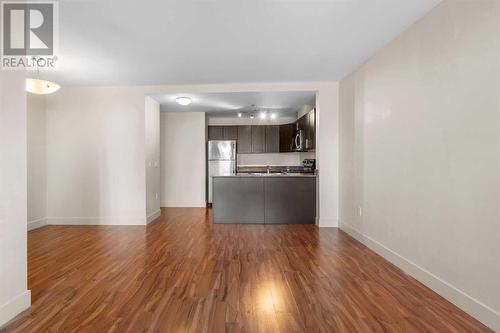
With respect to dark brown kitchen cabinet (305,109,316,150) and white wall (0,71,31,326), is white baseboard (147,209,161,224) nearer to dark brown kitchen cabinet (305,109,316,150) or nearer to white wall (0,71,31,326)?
white wall (0,71,31,326)

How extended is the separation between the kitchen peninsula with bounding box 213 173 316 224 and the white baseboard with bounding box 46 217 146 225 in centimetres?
156

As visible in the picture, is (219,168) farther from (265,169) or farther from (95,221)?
(95,221)

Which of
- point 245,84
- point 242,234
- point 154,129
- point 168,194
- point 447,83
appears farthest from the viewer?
point 168,194

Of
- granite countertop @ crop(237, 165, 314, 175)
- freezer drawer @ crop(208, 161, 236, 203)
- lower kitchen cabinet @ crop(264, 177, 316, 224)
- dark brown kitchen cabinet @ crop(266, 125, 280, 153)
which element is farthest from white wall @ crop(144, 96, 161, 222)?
dark brown kitchen cabinet @ crop(266, 125, 280, 153)

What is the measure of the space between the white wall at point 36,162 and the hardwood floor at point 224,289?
3.88 ft

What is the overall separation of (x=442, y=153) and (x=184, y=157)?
590 cm

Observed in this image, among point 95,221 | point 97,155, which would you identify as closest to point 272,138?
point 97,155

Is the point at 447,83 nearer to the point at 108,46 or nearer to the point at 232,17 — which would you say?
the point at 232,17

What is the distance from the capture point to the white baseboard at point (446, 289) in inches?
71.2

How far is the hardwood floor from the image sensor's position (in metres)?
1.84

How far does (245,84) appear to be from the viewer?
187 inches

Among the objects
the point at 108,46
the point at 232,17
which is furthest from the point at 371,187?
the point at 108,46

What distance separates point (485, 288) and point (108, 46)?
4451 mm

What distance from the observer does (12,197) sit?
1.93 m
